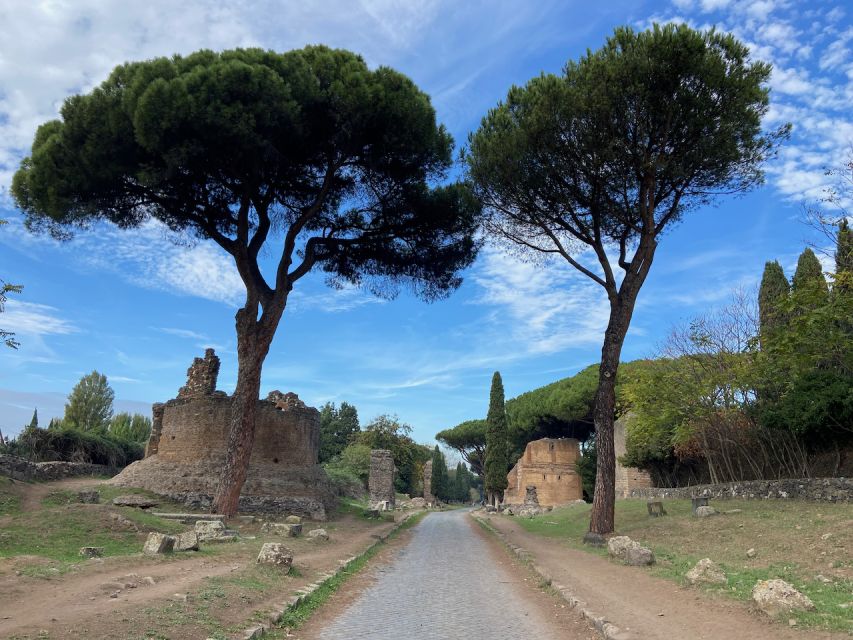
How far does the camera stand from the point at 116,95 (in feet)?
50.6

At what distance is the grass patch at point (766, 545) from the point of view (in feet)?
21.7

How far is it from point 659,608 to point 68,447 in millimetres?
31371

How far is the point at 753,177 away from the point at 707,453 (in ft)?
30.0

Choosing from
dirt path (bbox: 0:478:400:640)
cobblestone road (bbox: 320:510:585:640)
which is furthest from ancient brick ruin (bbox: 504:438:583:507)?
dirt path (bbox: 0:478:400:640)

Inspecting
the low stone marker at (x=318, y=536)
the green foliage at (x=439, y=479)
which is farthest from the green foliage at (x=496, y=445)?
the low stone marker at (x=318, y=536)

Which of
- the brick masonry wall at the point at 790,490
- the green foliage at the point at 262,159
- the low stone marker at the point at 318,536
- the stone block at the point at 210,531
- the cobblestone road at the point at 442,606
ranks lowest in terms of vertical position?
the cobblestone road at the point at 442,606

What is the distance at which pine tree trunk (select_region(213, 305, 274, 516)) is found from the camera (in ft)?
49.0

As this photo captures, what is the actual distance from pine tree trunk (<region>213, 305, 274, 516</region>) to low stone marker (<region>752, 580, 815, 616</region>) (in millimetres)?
12429

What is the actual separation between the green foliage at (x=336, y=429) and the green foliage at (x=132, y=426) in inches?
691

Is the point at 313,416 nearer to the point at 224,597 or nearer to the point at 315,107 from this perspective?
the point at 315,107

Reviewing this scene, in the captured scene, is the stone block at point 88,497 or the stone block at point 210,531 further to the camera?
the stone block at point 88,497

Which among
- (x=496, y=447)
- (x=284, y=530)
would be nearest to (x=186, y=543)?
(x=284, y=530)

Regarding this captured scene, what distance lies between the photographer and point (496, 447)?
41250mm

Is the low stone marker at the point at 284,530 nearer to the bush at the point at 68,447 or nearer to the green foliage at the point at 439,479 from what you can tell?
the bush at the point at 68,447
